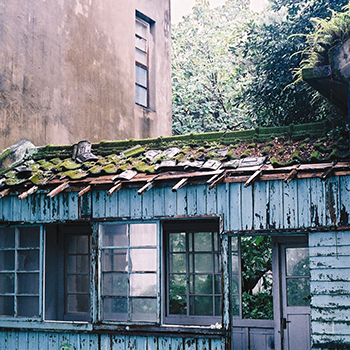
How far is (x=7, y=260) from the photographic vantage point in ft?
28.5

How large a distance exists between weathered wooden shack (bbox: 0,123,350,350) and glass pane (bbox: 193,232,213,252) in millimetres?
20

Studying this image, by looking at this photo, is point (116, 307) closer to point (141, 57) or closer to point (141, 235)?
point (141, 235)

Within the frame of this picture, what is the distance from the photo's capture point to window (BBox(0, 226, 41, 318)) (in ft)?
27.6

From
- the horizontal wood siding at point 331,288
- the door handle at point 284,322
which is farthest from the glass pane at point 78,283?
the horizontal wood siding at point 331,288

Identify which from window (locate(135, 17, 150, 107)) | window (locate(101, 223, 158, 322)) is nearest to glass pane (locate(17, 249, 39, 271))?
window (locate(101, 223, 158, 322))

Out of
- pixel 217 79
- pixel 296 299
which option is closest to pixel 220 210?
pixel 296 299

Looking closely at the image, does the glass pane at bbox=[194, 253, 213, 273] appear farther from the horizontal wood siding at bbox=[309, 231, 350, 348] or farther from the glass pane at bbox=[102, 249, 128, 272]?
the horizontal wood siding at bbox=[309, 231, 350, 348]

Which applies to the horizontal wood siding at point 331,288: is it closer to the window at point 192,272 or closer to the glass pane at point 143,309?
the glass pane at point 143,309

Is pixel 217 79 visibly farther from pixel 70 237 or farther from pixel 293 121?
pixel 70 237

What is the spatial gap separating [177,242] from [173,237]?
4.8 inches

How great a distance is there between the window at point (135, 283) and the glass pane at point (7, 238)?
1645 mm

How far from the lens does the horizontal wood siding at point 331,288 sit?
6.28 meters

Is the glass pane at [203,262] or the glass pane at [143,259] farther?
the glass pane at [203,262]

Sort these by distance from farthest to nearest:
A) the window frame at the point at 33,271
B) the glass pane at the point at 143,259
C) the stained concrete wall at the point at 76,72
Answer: the stained concrete wall at the point at 76,72 → the window frame at the point at 33,271 → the glass pane at the point at 143,259
